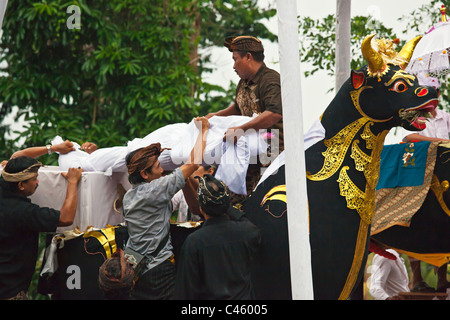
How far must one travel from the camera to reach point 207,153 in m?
4.33

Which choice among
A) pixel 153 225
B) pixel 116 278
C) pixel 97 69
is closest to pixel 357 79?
pixel 153 225

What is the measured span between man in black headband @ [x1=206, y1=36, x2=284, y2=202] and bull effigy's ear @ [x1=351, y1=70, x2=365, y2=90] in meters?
0.63

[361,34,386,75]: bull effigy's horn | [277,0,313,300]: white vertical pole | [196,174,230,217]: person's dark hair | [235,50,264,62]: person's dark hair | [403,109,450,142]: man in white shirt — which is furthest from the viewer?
[403,109,450,142]: man in white shirt

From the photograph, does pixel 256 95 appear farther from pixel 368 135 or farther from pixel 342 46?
pixel 342 46

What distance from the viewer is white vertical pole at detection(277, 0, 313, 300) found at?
3225 millimetres

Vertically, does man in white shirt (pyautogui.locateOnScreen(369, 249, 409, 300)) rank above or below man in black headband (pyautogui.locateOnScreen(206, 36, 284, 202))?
below

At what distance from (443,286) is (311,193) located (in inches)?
115

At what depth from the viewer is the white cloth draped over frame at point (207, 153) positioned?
14.3ft

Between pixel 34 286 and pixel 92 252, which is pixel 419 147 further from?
pixel 34 286

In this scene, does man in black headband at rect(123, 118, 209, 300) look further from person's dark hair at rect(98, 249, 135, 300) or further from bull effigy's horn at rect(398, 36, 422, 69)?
bull effigy's horn at rect(398, 36, 422, 69)

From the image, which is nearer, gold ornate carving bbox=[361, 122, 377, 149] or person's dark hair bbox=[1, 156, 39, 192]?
gold ornate carving bbox=[361, 122, 377, 149]

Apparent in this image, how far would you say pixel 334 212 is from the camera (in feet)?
12.4

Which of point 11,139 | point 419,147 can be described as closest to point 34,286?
point 11,139

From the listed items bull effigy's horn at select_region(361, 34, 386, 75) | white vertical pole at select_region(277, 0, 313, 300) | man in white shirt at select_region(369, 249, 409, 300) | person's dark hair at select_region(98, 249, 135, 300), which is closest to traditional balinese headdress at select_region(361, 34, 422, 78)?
bull effigy's horn at select_region(361, 34, 386, 75)
